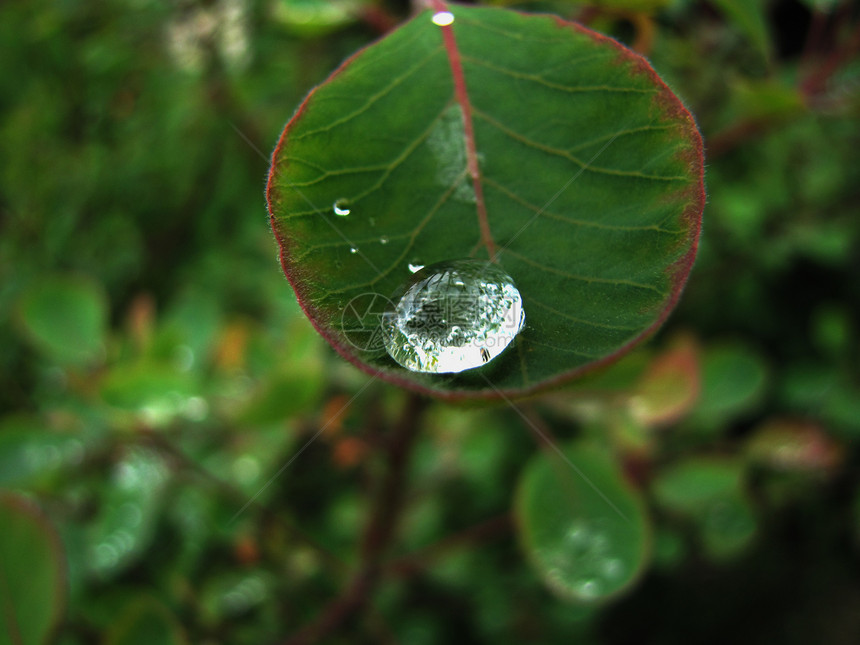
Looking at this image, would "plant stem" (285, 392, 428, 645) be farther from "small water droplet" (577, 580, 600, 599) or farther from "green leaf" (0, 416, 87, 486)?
"green leaf" (0, 416, 87, 486)

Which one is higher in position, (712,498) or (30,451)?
(30,451)

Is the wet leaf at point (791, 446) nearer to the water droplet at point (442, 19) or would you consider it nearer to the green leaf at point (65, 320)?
the water droplet at point (442, 19)

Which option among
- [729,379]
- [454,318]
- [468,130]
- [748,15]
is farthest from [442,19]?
[729,379]

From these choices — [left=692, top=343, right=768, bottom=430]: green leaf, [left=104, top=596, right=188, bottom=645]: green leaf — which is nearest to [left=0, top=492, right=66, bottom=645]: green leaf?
[left=104, top=596, right=188, bottom=645]: green leaf

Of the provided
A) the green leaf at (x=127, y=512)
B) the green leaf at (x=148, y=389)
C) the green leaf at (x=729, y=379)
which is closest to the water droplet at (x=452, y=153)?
the green leaf at (x=148, y=389)

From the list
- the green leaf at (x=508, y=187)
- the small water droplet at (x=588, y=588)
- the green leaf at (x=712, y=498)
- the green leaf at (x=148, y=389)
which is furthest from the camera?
the green leaf at (x=712, y=498)

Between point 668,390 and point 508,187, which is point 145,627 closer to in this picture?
point 508,187
